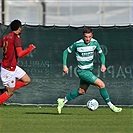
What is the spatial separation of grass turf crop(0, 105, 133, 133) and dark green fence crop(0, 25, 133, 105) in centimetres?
93

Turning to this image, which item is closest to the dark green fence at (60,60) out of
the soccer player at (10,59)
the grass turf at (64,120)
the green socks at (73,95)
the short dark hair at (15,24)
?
the grass turf at (64,120)

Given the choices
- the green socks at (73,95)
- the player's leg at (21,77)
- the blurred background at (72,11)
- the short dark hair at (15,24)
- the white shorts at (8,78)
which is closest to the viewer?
the short dark hair at (15,24)

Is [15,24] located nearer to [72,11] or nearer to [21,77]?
[21,77]

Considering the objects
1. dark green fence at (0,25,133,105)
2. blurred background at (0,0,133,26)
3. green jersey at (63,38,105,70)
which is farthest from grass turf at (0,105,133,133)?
blurred background at (0,0,133,26)

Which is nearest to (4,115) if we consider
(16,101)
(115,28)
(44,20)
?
(16,101)

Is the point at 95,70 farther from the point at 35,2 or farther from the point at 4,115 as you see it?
the point at 35,2

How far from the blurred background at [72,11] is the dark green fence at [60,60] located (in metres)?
10.9

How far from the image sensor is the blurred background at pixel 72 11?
29.7 m

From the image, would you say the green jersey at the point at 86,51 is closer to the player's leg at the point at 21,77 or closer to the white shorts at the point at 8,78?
the player's leg at the point at 21,77

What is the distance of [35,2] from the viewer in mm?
29734

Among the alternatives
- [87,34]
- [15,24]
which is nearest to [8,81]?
[15,24]

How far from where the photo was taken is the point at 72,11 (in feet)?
99.8

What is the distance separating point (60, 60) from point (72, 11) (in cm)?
1196

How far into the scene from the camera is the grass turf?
1220 cm
